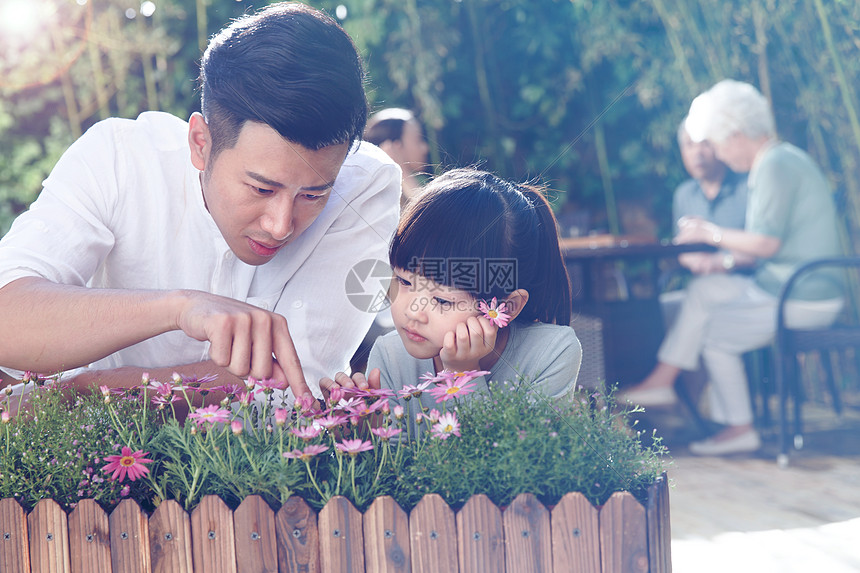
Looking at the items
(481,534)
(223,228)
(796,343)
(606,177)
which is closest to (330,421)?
(481,534)

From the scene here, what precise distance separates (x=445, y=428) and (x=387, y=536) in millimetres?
151

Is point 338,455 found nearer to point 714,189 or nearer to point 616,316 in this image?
point 616,316

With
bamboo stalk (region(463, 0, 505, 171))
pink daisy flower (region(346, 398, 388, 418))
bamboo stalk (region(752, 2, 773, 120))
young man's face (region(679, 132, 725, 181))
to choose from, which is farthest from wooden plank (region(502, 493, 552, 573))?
bamboo stalk (region(463, 0, 505, 171))

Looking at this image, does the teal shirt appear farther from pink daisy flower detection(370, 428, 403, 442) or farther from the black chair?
pink daisy flower detection(370, 428, 403, 442)

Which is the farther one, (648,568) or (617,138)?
(617,138)

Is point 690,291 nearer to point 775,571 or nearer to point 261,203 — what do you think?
point 775,571

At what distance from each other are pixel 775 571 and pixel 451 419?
1.59m

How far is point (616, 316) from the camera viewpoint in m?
4.18

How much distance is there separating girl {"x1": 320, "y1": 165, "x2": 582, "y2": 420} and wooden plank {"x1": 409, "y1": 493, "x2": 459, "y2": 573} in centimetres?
48

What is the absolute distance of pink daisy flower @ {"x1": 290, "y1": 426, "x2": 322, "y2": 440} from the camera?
0.95 metres

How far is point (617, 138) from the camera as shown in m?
5.62

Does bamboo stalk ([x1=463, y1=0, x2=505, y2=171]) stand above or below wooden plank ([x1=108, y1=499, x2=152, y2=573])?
above

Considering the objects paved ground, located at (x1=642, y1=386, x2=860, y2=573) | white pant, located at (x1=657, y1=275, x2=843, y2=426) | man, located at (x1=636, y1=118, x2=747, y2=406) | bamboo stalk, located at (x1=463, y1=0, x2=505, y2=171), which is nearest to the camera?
paved ground, located at (x1=642, y1=386, x2=860, y2=573)

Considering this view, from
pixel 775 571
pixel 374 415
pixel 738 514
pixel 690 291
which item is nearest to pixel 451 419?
pixel 374 415
